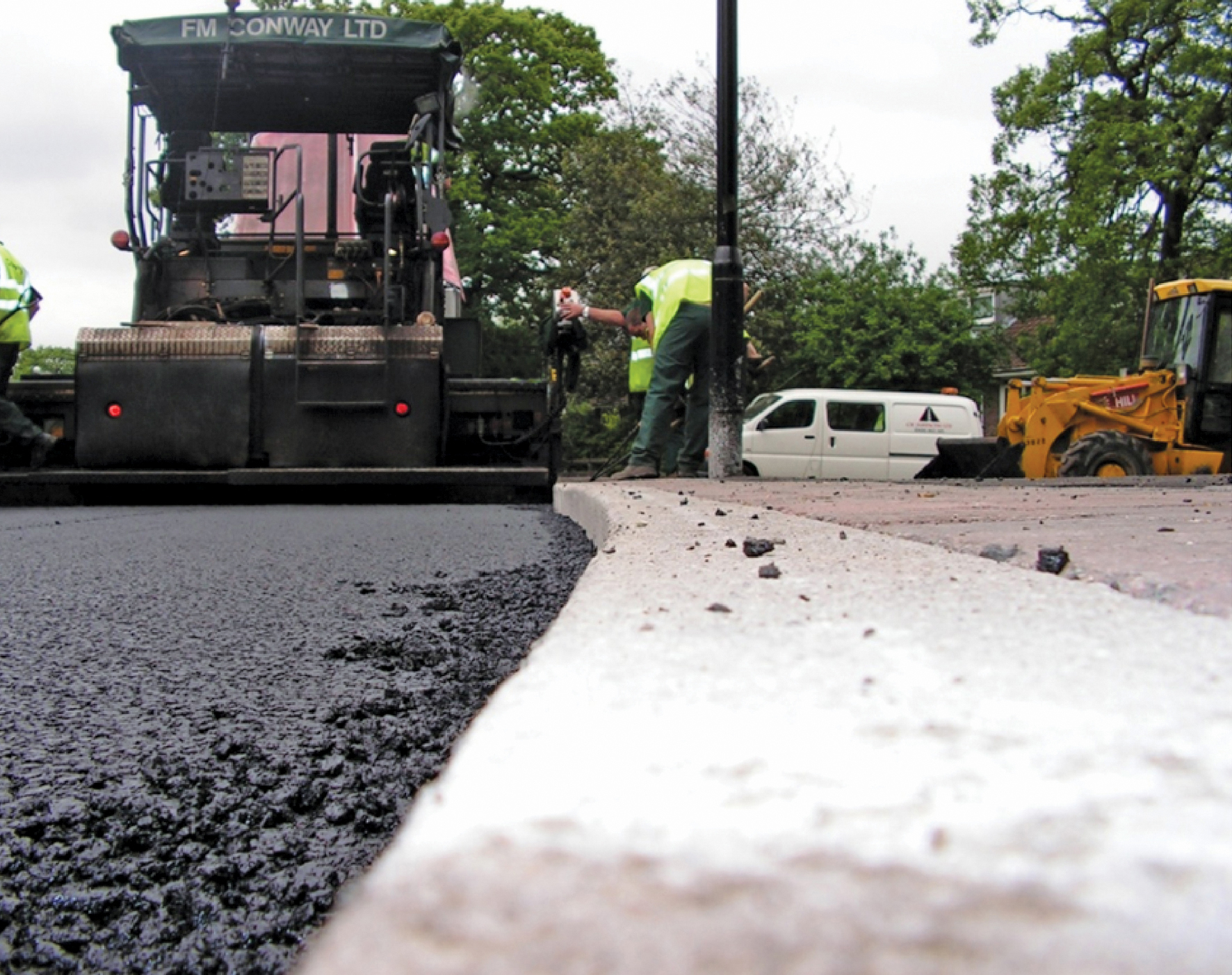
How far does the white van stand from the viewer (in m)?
17.0

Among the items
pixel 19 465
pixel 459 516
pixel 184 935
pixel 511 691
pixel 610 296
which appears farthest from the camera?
pixel 610 296

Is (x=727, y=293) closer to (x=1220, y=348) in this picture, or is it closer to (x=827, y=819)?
(x=827, y=819)

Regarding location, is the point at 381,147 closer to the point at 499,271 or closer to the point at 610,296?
the point at 610,296

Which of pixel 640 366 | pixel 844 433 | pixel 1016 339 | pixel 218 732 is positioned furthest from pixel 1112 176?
pixel 218 732

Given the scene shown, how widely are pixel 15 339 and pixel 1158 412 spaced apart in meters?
10.6

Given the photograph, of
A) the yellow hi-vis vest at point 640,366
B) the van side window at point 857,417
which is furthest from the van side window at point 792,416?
the yellow hi-vis vest at point 640,366

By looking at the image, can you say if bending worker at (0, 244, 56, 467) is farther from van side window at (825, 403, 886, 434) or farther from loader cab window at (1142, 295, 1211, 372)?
van side window at (825, 403, 886, 434)

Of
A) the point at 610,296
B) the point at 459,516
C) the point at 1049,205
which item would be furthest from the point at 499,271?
the point at 459,516

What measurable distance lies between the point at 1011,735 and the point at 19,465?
8654mm

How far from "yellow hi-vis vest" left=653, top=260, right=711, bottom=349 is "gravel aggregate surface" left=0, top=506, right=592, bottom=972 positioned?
5.01 metres

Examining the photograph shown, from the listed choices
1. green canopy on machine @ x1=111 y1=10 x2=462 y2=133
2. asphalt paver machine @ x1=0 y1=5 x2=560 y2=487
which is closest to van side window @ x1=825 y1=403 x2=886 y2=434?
asphalt paver machine @ x1=0 y1=5 x2=560 y2=487

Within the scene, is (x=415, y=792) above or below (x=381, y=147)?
below

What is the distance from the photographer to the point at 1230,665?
789 millimetres

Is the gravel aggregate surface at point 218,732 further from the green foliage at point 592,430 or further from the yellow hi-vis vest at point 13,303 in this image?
the green foliage at point 592,430
